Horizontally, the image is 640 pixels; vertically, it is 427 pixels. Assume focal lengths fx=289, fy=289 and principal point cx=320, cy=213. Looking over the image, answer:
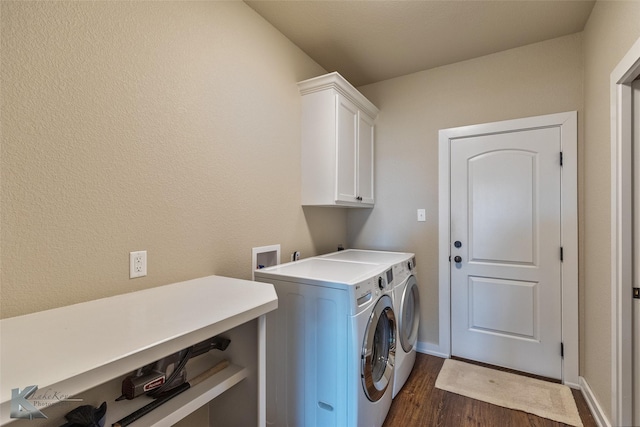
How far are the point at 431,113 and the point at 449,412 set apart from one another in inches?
90.1

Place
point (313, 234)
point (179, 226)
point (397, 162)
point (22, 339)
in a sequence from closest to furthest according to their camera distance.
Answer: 1. point (22, 339)
2. point (179, 226)
3. point (313, 234)
4. point (397, 162)

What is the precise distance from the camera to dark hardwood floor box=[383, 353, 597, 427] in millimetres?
1688

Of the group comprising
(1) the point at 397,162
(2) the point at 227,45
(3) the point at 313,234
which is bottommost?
(3) the point at 313,234

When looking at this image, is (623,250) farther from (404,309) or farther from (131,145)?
(131,145)

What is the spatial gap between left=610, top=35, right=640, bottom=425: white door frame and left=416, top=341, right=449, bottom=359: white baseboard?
1.17 metres

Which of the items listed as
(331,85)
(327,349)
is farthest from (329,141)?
(327,349)

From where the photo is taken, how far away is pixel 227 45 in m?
1.70

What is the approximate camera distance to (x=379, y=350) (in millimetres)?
1696

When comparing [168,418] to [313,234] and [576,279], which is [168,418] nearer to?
[313,234]

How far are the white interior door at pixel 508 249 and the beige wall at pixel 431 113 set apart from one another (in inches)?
7.4

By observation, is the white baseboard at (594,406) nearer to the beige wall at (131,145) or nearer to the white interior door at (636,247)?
the white interior door at (636,247)

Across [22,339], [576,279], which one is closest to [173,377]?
[22,339]

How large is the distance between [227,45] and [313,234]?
4.87 feet

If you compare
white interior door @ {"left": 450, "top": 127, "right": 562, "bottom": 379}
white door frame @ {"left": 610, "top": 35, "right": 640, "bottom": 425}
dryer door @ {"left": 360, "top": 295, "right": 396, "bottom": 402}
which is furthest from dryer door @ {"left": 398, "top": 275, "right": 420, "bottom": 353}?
white door frame @ {"left": 610, "top": 35, "right": 640, "bottom": 425}
